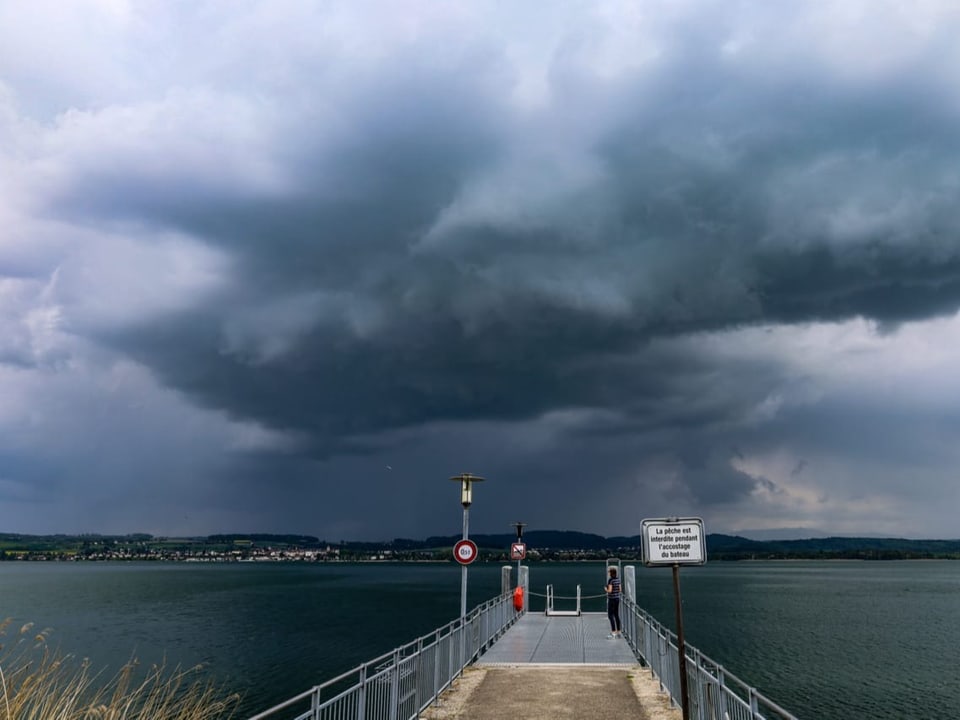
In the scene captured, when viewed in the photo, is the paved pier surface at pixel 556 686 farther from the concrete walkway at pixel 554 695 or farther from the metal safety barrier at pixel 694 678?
the metal safety barrier at pixel 694 678

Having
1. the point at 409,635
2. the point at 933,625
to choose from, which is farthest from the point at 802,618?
the point at 409,635

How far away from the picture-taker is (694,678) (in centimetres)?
1005

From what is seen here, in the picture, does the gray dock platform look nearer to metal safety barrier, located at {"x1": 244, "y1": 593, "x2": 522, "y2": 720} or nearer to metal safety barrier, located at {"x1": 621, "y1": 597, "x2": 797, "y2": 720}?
metal safety barrier, located at {"x1": 621, "y1": 597, "x2": 797, "y2": 720}

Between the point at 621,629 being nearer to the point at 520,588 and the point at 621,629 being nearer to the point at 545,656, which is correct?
the point at 545,656

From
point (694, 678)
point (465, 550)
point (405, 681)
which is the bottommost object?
point (405, 681)

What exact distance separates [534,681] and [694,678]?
4.78 meters


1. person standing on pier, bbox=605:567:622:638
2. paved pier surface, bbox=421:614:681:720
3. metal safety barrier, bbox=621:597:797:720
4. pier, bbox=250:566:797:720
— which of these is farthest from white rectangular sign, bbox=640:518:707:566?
person standing on pier, bbox=605:567:622:638

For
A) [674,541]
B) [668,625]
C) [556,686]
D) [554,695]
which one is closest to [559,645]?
[556,686]

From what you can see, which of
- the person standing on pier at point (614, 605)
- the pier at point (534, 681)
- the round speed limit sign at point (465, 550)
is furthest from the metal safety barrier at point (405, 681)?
the person standing on pier at point (614, 605)

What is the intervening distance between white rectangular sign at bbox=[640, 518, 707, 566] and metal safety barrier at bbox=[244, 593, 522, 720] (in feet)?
12.5

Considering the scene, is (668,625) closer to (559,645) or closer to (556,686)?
(559,645)

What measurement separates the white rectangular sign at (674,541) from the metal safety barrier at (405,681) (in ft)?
12.5

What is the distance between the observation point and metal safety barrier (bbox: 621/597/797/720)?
26.4ft

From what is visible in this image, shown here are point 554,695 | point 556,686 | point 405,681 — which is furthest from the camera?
point 556,686
